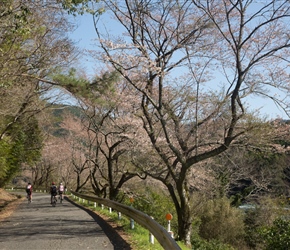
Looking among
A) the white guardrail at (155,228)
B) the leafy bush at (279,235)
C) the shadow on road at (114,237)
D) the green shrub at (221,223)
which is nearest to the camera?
the white guardrail at (155,228)

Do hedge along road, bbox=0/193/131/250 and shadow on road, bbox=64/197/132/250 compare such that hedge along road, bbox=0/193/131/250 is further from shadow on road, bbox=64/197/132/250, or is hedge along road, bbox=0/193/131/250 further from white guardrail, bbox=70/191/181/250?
white guardrail, bbox=70/191/181/250

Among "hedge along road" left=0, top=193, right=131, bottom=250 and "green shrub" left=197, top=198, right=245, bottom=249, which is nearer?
"hedge along road" left=0, top=193, right=131, bottom=250

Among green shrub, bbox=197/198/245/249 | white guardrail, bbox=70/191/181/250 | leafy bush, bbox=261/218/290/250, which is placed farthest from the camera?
green shrub, bbox=197/198/245/249

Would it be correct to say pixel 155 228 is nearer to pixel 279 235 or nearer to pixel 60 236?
pixel 60 236

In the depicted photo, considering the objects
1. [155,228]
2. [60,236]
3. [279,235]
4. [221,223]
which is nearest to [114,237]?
[60,236]

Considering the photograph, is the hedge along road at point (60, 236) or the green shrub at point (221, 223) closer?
the hedge along road at point (60, 236)

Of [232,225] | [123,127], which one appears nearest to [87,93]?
[123,127]

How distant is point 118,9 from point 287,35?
5.72m

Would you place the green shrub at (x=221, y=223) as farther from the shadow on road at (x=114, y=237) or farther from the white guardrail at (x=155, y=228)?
the white guardrail at (x=155, y=228)

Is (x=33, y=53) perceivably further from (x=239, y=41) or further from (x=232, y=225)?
(x=232, y=225)

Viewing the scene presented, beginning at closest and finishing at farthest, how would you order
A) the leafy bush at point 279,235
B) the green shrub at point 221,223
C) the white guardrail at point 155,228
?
the white guardrail at point 155,228, the leafy bush at point 279,235, the green shrub at point 221,223

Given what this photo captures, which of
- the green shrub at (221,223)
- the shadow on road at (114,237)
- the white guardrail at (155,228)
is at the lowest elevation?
the green shrub at (221,223)

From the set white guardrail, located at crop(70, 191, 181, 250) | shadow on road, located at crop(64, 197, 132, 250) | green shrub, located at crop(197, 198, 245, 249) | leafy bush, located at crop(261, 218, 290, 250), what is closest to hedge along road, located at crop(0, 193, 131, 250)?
shadow on road, located at crop(64, 197, 132, 250)

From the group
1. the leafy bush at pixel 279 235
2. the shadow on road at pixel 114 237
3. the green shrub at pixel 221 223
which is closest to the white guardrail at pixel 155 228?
the shadow on road at pixel 114 237
